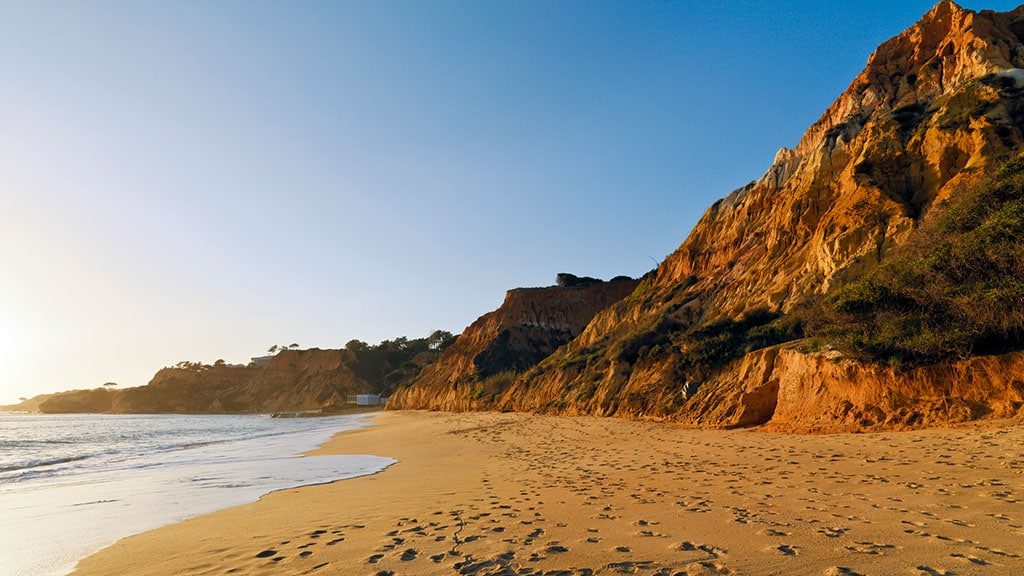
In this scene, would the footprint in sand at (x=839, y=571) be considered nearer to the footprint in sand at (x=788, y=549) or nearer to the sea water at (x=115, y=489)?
the footprint in sand at (x=788, y=549)

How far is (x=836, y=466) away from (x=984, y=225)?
31.1 feet

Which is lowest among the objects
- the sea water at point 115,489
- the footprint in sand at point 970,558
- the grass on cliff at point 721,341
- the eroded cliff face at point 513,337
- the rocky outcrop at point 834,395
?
the sea water at point 115,489

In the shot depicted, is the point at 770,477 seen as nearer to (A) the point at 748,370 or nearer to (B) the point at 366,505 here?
(B) the point at 366,505

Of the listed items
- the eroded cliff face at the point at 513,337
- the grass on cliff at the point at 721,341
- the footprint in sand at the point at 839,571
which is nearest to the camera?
the footprint in sand at the point at 839,571

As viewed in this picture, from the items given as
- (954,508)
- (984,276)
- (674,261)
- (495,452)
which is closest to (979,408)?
(984,276)

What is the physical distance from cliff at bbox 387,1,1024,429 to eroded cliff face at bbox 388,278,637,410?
22.4 metres

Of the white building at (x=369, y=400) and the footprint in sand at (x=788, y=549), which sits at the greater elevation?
the white building at (x=369, y=400)

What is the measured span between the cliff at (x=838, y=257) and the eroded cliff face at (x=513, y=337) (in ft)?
73.5

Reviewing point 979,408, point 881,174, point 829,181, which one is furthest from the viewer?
point 829,181

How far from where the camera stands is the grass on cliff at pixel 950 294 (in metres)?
11.6

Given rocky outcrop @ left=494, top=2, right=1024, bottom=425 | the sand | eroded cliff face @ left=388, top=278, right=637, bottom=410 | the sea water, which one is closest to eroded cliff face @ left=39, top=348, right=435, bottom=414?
eroded cliff face @ left=388, top=278, right=637, bottom=410

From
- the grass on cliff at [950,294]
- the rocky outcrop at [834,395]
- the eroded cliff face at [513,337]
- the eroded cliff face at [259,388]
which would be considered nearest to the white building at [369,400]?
the eroded cliff face at [259,388]

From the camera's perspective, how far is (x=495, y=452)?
14875 millimetres

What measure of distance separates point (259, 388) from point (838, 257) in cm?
10676
